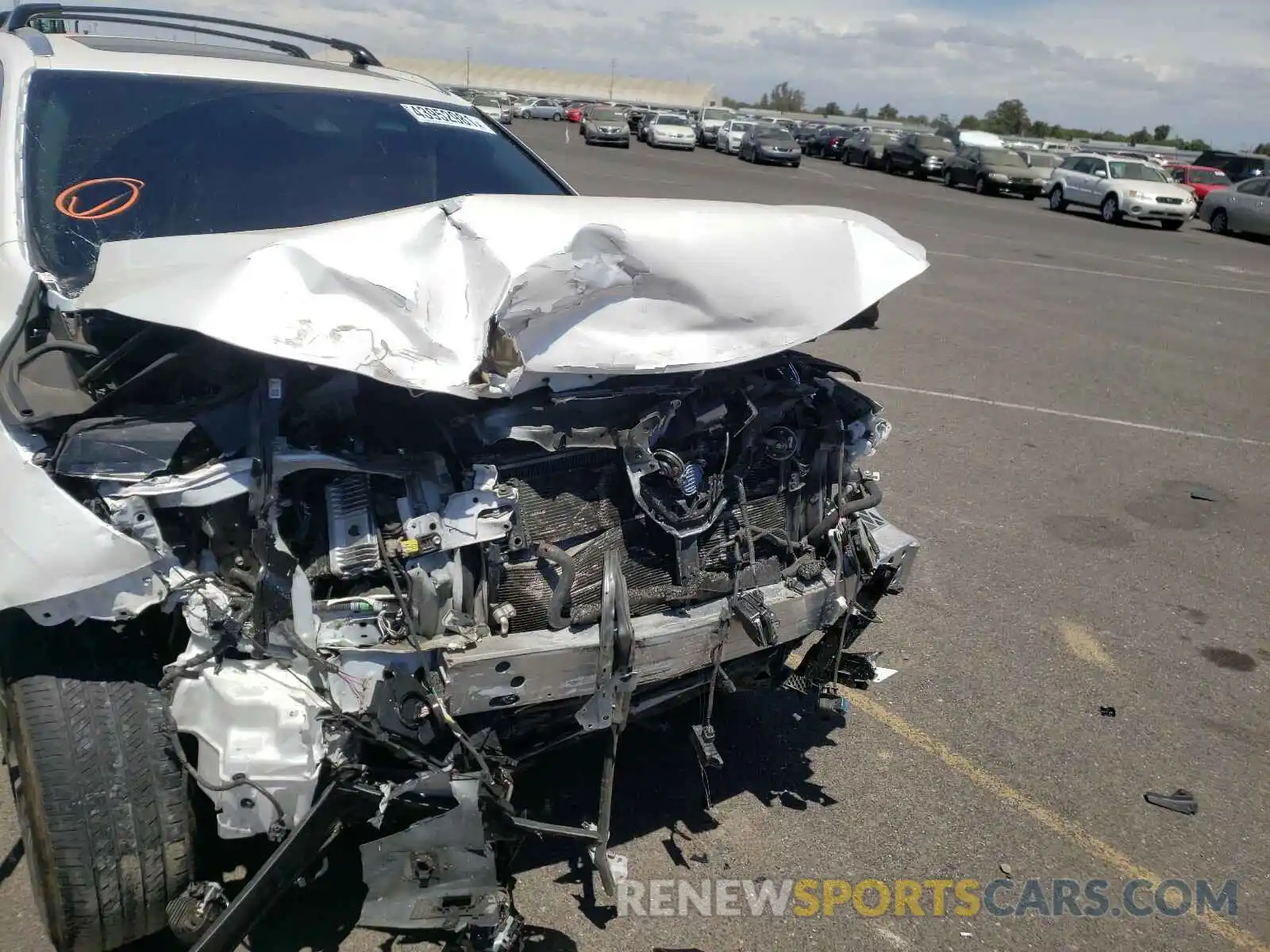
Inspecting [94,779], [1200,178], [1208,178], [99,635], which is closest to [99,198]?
[99,635]

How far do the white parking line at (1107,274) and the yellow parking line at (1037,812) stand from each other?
1206 centimetres

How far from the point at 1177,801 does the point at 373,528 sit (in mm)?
2916

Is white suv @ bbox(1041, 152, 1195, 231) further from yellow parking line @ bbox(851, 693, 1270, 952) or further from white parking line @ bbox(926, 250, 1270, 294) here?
yellow parking line @ bbox(851, 693, 1270, 952)

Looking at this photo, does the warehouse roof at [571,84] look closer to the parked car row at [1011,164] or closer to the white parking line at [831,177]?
the parked car row at [1011,164]

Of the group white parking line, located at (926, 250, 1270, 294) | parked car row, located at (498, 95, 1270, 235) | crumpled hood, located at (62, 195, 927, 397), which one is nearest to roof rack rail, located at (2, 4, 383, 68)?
crumpled hood, located at (62, 195, 927, 397)

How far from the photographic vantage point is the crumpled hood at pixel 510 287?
232 centimetres

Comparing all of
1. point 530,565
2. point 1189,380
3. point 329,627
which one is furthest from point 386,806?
point 1189,380

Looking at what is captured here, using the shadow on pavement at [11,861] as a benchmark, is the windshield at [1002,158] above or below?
above

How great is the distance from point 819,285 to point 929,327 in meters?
7.73

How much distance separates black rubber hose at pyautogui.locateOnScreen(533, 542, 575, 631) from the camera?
8.58ft

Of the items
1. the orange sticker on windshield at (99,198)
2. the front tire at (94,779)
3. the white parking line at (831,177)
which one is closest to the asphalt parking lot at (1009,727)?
the front tire at (94,779)

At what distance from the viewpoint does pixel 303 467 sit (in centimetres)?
236

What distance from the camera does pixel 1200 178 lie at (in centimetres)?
2788
